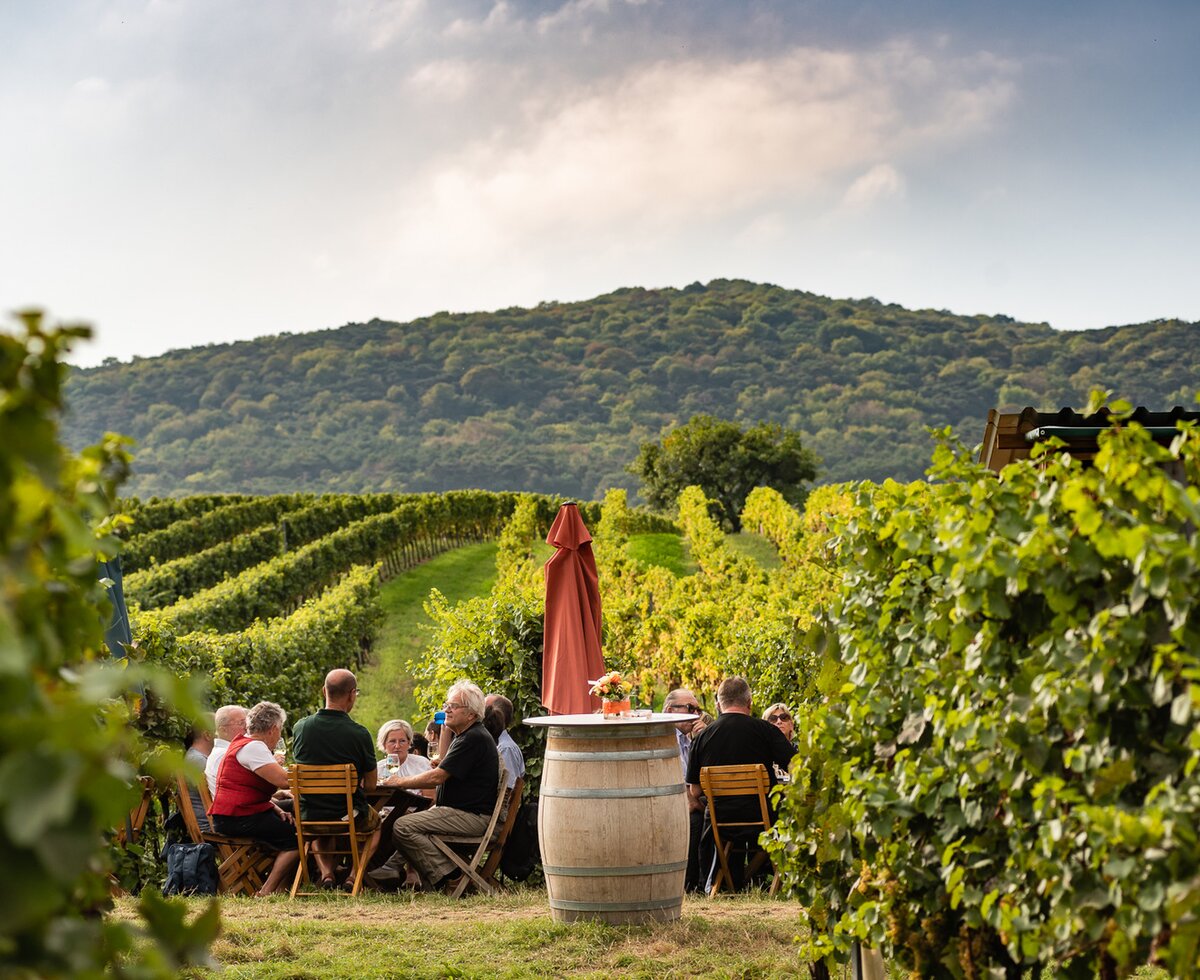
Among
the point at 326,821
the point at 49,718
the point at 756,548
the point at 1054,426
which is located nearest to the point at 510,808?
the point at 326,821

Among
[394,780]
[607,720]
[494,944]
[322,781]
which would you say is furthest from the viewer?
[394,780]

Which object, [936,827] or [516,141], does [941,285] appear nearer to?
[516,141]

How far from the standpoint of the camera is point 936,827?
3527 millimetres

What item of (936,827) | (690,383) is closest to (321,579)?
(936,827)

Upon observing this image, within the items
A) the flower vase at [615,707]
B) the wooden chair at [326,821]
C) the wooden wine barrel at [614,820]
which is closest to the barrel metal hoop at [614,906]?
the wooden wine barrel at [614,820]

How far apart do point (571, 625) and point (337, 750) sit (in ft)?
6.34

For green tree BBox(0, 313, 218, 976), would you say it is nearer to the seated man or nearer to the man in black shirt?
the seated man

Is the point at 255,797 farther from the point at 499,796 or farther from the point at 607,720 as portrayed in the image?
the point at 607,720

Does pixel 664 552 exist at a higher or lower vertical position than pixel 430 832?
higher

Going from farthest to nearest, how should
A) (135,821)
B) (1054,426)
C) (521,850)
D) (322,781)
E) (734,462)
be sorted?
1. (734,462)
2. (521,850)
3. (322,781)
4. (135,821)
5. (1054,426)

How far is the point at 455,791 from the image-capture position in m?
7.80

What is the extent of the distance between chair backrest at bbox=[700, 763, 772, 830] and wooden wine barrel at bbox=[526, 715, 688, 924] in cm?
138

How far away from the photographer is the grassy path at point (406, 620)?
20281 millimetres

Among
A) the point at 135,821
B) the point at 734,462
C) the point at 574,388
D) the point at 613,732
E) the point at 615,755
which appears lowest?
the point at 135,821
